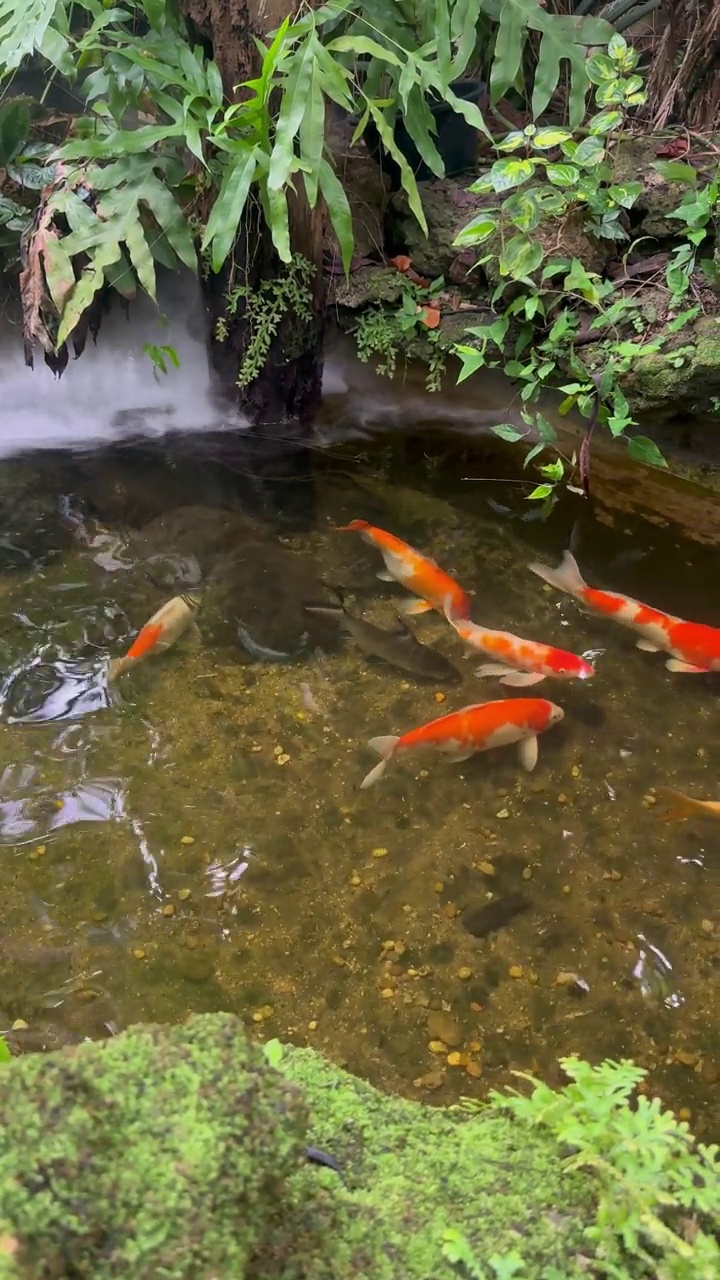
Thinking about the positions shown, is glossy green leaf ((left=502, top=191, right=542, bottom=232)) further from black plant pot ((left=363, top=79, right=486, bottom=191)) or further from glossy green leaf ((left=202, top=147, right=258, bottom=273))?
black plant pot ((left=363, top=79, right=486, bottom=191))

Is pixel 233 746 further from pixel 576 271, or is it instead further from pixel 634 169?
pixel 634 169

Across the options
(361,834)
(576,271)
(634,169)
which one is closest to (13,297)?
(576,271)

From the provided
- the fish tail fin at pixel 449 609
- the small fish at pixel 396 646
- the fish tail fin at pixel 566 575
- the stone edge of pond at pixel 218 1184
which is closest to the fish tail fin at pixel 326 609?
the small fish at pixel 396 646

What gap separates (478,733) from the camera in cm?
311

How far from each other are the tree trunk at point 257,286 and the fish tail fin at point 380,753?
255 centimetres

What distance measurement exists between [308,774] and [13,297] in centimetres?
359

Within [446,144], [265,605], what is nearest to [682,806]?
[265,605]

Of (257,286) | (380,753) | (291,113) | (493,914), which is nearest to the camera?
(493,914)

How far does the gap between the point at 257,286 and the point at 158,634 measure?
2.08 m

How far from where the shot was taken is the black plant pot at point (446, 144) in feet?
15.8

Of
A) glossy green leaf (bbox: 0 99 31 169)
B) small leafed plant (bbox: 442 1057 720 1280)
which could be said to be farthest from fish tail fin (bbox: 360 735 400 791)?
glossy green leaf (bbox: 0 99 31 169)

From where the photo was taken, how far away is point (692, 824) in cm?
302

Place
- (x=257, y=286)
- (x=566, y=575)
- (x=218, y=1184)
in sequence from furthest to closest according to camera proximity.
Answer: (x=257, y=286) < (x=566, y=575) < (x=218, y=1184)

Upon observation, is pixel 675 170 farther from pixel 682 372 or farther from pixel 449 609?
pixel 449 609
